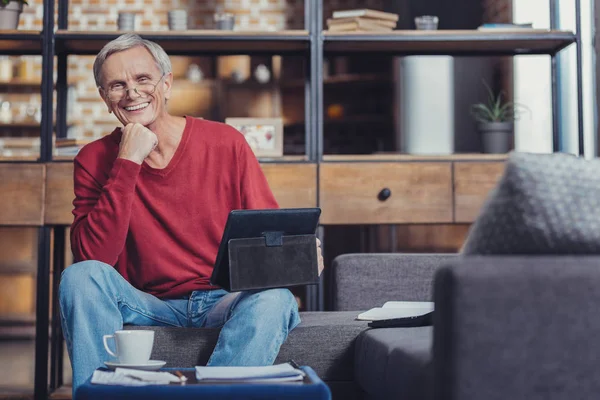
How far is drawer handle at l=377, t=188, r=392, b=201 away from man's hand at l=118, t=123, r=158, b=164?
1.11 meters

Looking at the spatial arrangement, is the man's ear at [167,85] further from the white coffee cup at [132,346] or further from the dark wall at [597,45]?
the dark wall at [597,45]

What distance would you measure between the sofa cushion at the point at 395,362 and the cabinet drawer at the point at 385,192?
3.64ft

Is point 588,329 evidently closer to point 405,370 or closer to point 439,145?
point 405,370

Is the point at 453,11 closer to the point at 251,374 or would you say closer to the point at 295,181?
the point at 295,181

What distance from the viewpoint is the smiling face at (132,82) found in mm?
2449

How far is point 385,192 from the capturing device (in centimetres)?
321

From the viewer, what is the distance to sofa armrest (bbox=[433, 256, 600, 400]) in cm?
119

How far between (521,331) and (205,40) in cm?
242

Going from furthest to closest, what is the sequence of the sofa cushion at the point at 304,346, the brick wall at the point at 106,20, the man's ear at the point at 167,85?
the brick wall at the point at 106,20, the man's ear at the point at 167,85, the sofa cushion at the point at 304,346

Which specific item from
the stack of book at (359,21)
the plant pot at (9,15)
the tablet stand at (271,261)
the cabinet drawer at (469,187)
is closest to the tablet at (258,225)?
the tablet stand at (271,261)

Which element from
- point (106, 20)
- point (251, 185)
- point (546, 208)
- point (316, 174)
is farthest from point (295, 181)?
point (106, 20)

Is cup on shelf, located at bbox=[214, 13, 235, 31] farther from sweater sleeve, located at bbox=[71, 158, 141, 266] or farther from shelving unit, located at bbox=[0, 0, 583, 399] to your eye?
sweater sleeve, located at bbox=[71, 158, 141, 266]

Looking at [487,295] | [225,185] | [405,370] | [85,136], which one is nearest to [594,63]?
[225,185]

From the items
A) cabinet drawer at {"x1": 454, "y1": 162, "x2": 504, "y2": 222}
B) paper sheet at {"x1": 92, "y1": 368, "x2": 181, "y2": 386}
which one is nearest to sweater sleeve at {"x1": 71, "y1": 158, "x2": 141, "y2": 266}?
paper sheet at {"x1": 92, "y1": 368, "x2": 181, "y2": 386}
